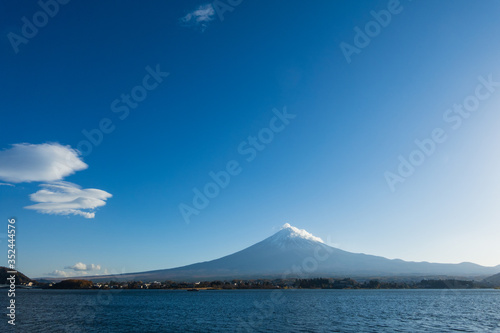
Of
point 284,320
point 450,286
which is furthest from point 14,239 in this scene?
point 450,286

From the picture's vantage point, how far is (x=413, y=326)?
4241cm

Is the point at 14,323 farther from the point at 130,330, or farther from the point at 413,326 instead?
the point at 413,326

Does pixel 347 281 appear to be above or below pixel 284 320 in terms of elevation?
below

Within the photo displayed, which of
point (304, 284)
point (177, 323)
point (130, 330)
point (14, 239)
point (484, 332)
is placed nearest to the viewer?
point (14, 239)

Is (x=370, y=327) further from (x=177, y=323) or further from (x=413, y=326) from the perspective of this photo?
(x=177, y=323)

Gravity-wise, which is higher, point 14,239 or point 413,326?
point 14,239

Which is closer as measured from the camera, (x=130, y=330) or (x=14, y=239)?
(x=14, y=239)

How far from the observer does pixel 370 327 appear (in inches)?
1644

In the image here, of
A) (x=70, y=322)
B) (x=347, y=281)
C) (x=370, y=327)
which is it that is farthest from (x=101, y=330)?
(x=347, y=281)

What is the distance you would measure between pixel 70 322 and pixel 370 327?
1618 inches

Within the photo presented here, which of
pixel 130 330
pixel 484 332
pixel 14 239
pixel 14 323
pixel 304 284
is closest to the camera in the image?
pixel 14 239

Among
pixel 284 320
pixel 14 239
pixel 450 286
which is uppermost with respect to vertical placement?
pixel 14 239

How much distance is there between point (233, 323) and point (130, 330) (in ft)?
45.4

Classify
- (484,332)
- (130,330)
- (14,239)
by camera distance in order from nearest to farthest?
(14,239)
(484,332)
(130,330)
